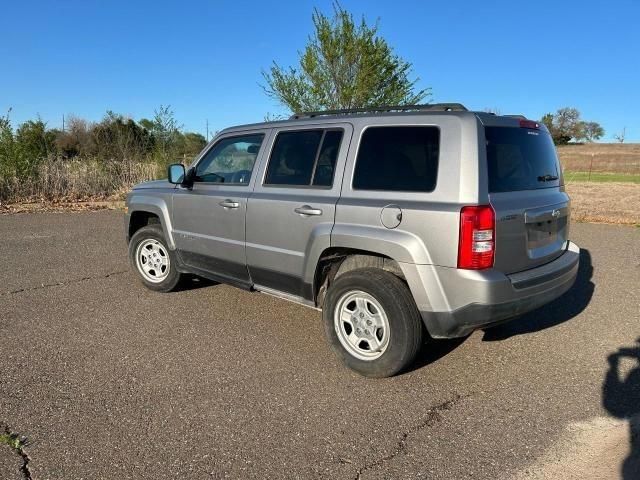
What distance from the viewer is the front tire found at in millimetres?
5527

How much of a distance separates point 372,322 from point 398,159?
119cm

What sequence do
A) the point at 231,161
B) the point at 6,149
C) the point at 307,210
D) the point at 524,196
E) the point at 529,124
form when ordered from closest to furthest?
the point at 524,196 → the point at 529,124 → the point at 307,210 → the point at 231,161 → the point at 6,149

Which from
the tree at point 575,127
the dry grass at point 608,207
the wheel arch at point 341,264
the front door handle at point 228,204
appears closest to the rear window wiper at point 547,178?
the wheel arch at point 341,264

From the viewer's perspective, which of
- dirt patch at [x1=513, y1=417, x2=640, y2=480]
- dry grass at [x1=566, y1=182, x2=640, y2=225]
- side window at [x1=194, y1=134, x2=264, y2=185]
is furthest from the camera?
dry grass at [x1=566, y1=182, x2=640, y2=225]

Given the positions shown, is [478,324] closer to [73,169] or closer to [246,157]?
[246,157]

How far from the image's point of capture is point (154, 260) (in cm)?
573

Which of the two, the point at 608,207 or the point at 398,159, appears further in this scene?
the point at 608,207

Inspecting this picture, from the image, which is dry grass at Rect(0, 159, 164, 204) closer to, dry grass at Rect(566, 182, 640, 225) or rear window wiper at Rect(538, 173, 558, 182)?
dry grass at Rect(566, 182, 640, 225)

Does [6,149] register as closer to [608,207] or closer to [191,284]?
[191,284]

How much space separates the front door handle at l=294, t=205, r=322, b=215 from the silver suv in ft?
0.04

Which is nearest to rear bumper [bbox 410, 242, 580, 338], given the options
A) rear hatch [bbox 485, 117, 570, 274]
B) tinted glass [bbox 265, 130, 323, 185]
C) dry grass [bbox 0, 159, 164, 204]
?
rear hatch [bbox 485, 117, 570, 274]

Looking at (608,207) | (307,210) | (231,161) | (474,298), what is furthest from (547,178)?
(608,207)

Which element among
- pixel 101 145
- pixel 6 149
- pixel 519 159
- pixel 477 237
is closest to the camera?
pixel 477 237

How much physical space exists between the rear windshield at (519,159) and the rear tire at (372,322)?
3.19 feet
